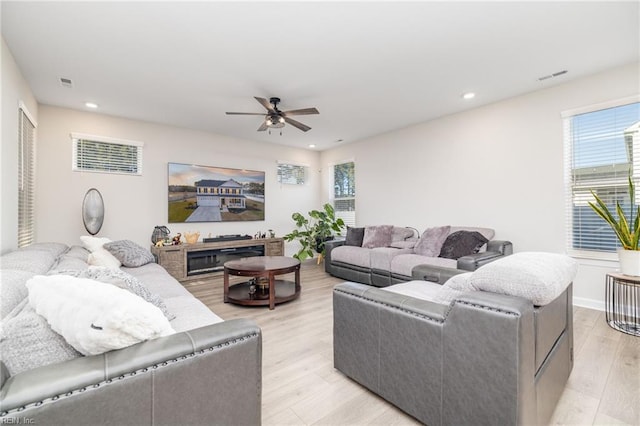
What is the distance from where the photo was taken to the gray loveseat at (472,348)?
1.16m

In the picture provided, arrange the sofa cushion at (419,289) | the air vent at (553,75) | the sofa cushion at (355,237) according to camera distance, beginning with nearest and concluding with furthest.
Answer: the sofa cushion at (419,289) → the air vent at (553,75) → the sofa cushion at (355,237)

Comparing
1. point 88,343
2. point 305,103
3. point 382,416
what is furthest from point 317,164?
point 88,343

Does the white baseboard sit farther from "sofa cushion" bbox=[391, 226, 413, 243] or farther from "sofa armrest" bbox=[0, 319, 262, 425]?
"sofa armrest" bbox=[0, 319, 262, 425]

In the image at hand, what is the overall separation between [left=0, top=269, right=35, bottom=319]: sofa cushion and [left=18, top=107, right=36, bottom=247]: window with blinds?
222 cm

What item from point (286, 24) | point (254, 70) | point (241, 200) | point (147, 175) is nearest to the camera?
point (286, 24)

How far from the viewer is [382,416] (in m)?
1.57

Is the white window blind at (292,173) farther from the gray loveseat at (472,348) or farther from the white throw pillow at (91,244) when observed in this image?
the gray loveseat at (472,348)

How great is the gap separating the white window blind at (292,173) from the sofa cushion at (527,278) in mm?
5239

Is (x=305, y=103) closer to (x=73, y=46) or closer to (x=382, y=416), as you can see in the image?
(x=73, y=46)

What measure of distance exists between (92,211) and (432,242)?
15.5 ft

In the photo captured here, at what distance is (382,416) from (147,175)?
476 centimetres

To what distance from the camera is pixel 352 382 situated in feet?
6.15

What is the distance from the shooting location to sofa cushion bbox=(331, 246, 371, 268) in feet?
14.3

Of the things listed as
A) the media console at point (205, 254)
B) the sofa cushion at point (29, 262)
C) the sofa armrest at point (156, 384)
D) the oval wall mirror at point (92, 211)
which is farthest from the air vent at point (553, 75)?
the oval wall mirror at point (92, 211)
